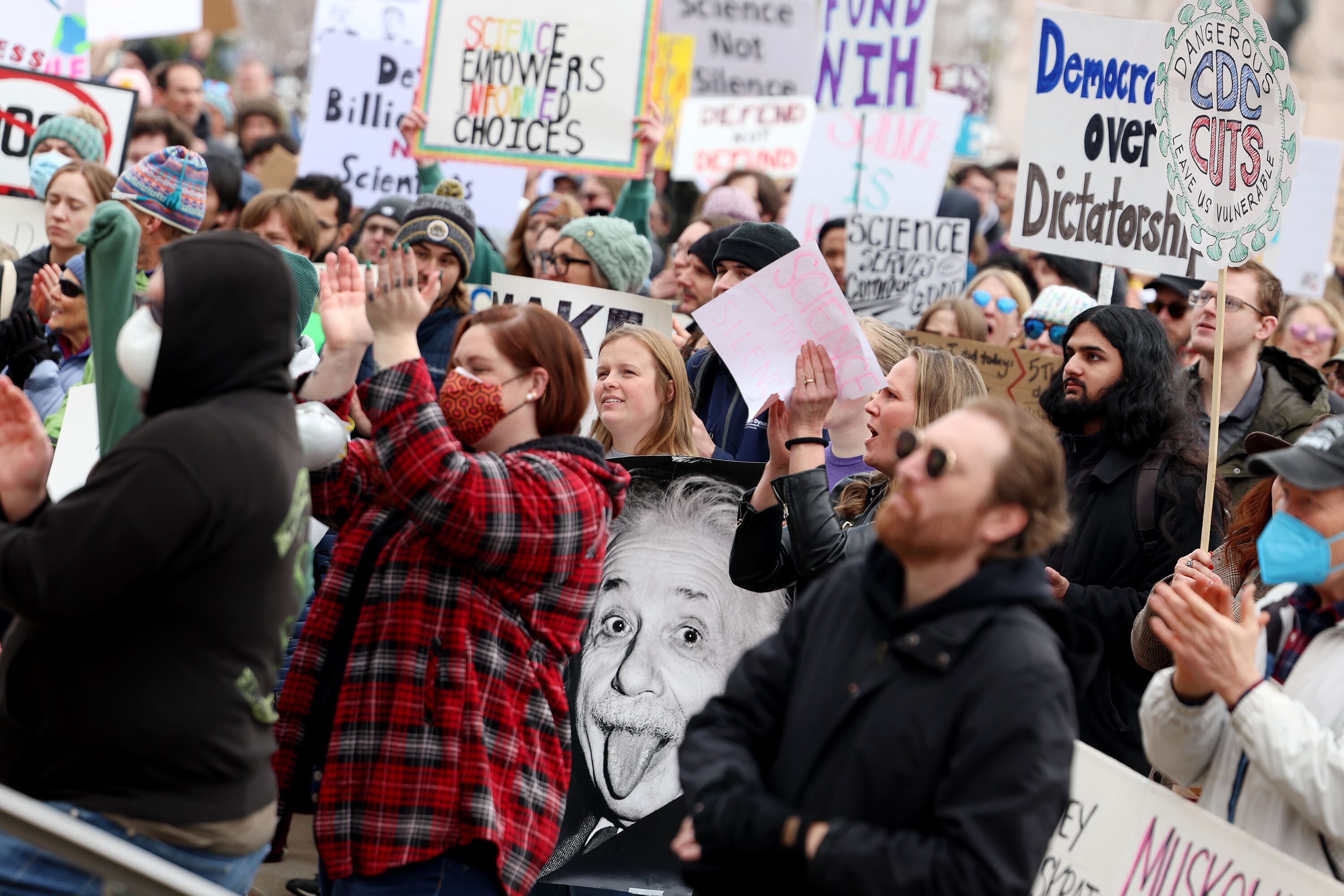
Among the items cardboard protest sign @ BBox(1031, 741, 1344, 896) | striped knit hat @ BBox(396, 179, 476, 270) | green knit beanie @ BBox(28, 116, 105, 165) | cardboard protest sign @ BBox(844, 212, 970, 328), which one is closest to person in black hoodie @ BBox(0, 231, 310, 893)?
cardboard protest sign @ BBox(1031, 741, 1344, 896)

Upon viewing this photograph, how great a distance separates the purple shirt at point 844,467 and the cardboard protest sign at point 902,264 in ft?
10.8

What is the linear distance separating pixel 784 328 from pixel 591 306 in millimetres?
1953

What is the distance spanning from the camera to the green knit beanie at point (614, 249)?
654 cm

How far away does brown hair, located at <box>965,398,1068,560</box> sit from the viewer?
2.54 m

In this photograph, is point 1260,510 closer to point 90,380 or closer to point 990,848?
point 990,848

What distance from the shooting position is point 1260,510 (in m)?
4.00

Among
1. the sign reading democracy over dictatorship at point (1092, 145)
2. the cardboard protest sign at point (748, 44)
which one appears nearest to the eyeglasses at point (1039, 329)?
the sign reading democracy over dictatorship at point (1092, 145)

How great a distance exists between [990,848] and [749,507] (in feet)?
6.30

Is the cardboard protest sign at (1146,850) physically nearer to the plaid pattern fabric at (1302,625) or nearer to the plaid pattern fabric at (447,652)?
the plaid pattern fabric at (1302,625)

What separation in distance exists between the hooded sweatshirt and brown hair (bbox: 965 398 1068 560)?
1230mm

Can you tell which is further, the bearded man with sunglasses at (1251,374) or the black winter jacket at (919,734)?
the bearded man with sunglasses at (1251,374)

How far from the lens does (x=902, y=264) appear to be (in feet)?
27.1

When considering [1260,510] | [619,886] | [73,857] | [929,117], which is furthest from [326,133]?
[73,857]

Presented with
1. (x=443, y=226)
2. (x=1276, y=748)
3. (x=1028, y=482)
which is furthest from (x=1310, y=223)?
(x=1028, y=482)
